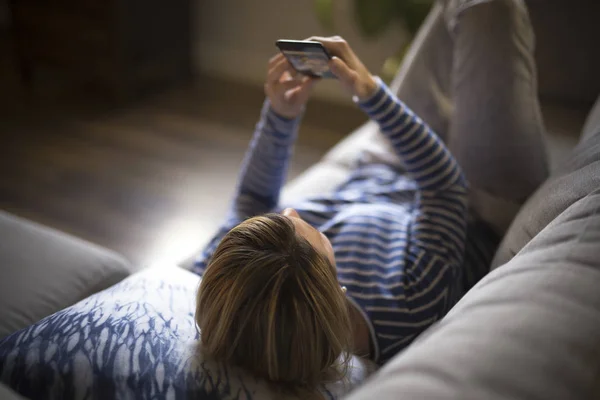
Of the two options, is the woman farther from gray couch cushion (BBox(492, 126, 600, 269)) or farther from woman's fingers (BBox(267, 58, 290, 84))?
gray couch cushion (BBox(492, 126, 600, 269))

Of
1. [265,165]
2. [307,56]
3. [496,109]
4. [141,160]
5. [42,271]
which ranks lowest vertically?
[141,160]

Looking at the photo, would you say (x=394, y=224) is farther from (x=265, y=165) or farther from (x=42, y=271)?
(x=42, y=271)

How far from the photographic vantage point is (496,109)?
117 centimetres

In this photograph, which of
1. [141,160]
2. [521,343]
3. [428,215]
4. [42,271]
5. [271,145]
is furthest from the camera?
[141,160]

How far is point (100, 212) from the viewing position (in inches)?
76.5

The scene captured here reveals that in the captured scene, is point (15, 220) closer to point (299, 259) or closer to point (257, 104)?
point (299, 259)

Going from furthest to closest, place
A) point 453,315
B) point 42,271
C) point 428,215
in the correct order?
point 428,215, point 42,271, point 453,315

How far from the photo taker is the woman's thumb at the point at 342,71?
0.99 metres

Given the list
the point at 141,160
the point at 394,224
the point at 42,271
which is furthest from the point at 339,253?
the point at 141,160

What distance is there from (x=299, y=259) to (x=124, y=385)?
254 mm

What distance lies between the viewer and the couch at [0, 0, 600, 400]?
45 cm

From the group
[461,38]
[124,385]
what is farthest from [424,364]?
[461,38]

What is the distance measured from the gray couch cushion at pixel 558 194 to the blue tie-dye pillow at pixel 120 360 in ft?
1.06

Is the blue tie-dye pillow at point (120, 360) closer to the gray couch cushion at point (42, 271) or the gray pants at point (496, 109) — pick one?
the gray couch cushion at point (42, 271)
